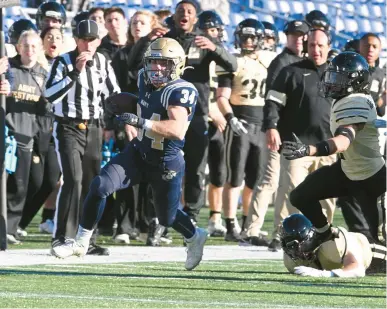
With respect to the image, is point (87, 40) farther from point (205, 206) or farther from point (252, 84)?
point (205, 206)

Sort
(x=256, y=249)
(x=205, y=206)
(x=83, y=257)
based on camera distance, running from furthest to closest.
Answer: (x=205, y=206) → (x=256, y=249) → (x=83, y=257)

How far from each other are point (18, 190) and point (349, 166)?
3.53 meters

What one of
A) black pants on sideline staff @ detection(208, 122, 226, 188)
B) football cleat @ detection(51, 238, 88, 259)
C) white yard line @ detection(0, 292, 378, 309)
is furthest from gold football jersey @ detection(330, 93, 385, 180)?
black pants on sideline staff @ detection(208, 122, 226, 188)

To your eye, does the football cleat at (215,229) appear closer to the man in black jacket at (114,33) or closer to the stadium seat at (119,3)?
the man in black jacket at (114,33)

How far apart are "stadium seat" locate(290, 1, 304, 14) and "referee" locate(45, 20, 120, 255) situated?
10913 mm

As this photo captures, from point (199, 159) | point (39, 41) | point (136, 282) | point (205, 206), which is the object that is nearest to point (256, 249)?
point (199, 159)

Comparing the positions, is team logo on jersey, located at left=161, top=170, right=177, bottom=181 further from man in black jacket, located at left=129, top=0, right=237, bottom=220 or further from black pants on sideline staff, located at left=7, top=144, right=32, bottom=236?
black pants on sideline staff, located at left=7, top=144, right=32, bottom=236

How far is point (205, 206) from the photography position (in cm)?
1617

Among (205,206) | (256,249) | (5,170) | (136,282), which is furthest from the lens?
(205,206)

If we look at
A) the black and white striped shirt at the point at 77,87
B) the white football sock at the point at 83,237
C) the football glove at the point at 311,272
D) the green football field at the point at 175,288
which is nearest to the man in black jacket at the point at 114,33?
the black and white striped shirt at the point at 77,87

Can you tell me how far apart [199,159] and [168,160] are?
8.59ft

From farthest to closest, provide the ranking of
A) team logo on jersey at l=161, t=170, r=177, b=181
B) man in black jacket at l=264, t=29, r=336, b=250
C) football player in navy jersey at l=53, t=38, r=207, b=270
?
man in black jacket at l=264, t=29, r=336, b=250 < team logo on jersey at l=161, t=170, r=177, b=181 < football player in navy jersey at l=53, t=38, r=207, b=270

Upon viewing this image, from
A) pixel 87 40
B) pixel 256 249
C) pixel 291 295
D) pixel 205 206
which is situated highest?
pixel 87 40

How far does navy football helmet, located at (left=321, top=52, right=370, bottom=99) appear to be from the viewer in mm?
7992
